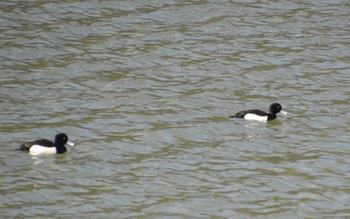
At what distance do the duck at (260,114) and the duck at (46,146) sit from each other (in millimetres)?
3980

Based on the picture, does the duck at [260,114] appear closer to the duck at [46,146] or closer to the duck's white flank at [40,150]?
the duck at [46,146]

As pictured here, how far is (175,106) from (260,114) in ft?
6.37

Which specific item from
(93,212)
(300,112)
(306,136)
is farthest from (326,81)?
(93,212)

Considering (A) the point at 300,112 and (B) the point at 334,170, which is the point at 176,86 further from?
(B) the point at 334,170

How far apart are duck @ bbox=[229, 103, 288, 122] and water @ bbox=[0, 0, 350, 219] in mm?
216

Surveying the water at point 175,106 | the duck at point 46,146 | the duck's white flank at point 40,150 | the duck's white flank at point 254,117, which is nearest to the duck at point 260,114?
the duck's white flank at point 254,117

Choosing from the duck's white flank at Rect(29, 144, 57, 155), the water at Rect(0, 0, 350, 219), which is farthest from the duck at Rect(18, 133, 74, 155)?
the water at Rect(0, 0, 350, 219)

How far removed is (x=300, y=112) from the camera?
19.9 metres

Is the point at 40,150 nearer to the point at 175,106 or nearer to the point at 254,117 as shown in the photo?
the point at 175,106

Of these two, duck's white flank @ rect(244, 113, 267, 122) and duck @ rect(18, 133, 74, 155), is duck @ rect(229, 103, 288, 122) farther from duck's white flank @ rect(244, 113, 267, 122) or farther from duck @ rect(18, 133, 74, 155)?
duck @ rect(18, 133, 74, 155)

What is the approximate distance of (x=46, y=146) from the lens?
17.3 metres

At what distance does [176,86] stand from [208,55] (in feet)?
7.56

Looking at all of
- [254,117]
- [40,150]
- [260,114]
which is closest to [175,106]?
[254,117]

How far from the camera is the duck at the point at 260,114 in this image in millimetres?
19203
